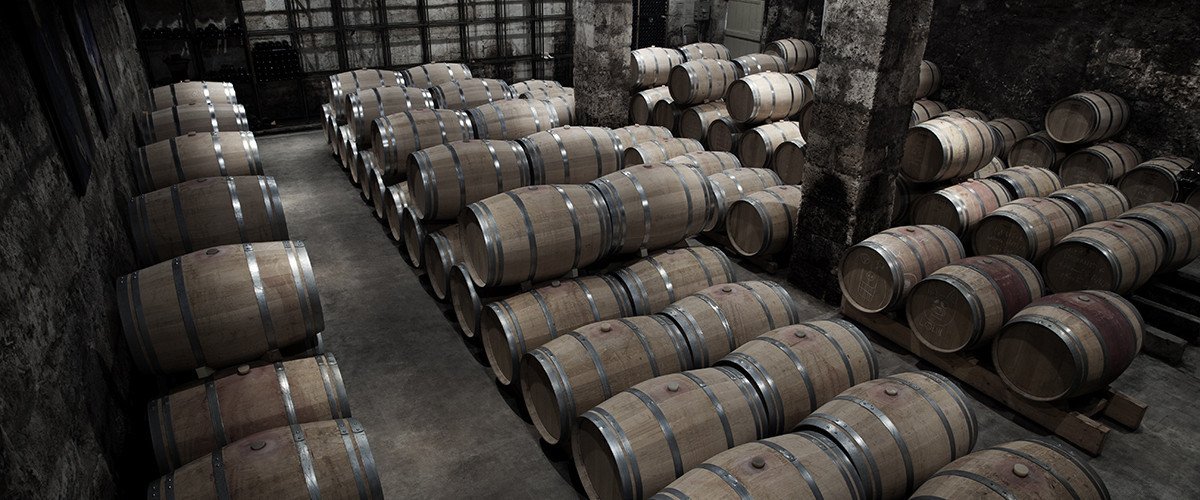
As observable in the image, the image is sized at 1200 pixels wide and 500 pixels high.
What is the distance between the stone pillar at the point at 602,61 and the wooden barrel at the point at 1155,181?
20.4ft

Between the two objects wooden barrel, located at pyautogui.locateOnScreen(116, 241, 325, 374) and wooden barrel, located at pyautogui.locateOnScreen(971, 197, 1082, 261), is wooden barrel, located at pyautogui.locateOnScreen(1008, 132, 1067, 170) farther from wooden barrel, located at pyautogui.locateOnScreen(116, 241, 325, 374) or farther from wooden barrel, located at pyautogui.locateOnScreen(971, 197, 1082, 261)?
wooden barrel, located at pyautogui.locateOnScreen(116, 241, 325, 374)

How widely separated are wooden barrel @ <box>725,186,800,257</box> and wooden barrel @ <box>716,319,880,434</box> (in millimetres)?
2571

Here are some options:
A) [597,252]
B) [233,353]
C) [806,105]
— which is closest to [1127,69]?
[806,105]

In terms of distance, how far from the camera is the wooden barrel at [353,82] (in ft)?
31.6

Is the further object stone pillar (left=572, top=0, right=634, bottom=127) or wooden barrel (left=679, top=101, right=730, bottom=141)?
wooden barrel (left=679, top=101, right=730, bottom=141)

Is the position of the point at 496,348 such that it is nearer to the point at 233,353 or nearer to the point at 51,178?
the point at 233,353

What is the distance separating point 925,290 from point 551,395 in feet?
10.4

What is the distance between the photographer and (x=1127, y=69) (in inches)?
333

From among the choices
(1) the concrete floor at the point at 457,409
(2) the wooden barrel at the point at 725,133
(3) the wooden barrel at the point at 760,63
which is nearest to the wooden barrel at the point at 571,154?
(1) the concrete floor at the point at 457,409

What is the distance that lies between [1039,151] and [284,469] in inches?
373

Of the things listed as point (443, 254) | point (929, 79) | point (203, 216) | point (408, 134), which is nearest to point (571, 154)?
point (443, 254)

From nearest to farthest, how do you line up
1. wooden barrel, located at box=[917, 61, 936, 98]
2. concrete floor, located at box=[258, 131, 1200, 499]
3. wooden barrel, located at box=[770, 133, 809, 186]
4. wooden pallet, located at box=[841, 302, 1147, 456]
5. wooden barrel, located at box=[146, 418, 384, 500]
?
wooden barrel, located at box=[146, 418, 384, 500]
concrete floor, located at box=[258, 131, 1200, 499]
wooden pallet, located at box=[841, 302, 1147, 456]
wooden barrel, located at box=[770, 133, 809, 186]
wooden barrel, located at box=[917, 61, 936, 98]

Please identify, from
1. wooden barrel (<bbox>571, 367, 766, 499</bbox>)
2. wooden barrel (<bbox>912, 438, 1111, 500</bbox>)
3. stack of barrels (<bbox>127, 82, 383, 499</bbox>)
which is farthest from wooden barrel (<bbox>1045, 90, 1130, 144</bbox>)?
stack of barrels (<bbox>127, 82, 383, 499</bbox>)

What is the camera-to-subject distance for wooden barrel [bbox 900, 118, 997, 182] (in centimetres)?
725
